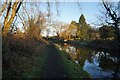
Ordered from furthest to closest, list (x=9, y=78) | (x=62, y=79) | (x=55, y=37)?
1. (x=55, y=37)
2. (x=62, y=79)
3. (x=9, y=78)

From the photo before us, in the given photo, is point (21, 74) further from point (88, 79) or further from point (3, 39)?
point (88, 79)

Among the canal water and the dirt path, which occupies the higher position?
the dirt path

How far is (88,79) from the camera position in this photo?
13.9 meters

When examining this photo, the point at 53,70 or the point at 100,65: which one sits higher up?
the point at 53,70

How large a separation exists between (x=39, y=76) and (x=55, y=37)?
3805 inches

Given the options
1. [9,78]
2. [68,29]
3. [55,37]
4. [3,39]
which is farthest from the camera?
[55,37]

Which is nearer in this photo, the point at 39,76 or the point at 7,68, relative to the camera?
the point at 7,68

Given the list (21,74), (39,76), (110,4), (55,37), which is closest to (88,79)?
(39,76)

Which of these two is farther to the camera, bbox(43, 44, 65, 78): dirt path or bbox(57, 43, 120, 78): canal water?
bbox(57, 43, 120, 78): canal water

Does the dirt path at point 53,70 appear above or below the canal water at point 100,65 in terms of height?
above

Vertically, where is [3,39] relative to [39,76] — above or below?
above

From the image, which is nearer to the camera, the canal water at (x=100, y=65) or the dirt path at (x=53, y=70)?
the dirt path at (x=53, y=70)

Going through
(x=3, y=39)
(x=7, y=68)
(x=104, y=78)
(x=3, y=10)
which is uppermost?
(x=3, y=10)

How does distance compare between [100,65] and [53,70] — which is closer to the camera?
[53,70]
